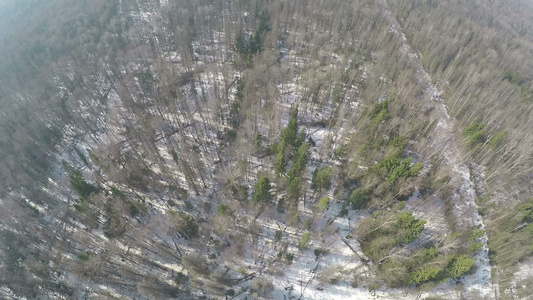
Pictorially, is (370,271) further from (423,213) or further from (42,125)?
(42,125)

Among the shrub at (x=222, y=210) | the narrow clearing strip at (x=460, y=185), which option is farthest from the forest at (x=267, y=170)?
the shrub at (x=222, y=210)

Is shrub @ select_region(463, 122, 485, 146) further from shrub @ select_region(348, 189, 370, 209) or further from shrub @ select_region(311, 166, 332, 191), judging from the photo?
shrub @ select_region(311, 166, 332, 191)

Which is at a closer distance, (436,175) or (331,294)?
(331,294)

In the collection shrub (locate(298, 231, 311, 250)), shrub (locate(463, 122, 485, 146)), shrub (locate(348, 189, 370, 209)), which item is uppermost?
shrub (locate(463, 122, 485, 146))

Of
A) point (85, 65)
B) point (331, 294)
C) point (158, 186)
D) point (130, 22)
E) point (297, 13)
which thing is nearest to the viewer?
point (331, 294)

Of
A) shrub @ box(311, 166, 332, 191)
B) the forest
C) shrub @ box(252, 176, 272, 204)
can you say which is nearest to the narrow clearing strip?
the forest

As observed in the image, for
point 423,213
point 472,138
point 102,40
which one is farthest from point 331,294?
point 102,40

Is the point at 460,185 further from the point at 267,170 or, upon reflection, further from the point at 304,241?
the point at 267,170

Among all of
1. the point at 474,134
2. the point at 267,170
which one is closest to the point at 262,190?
the point at 267,170
